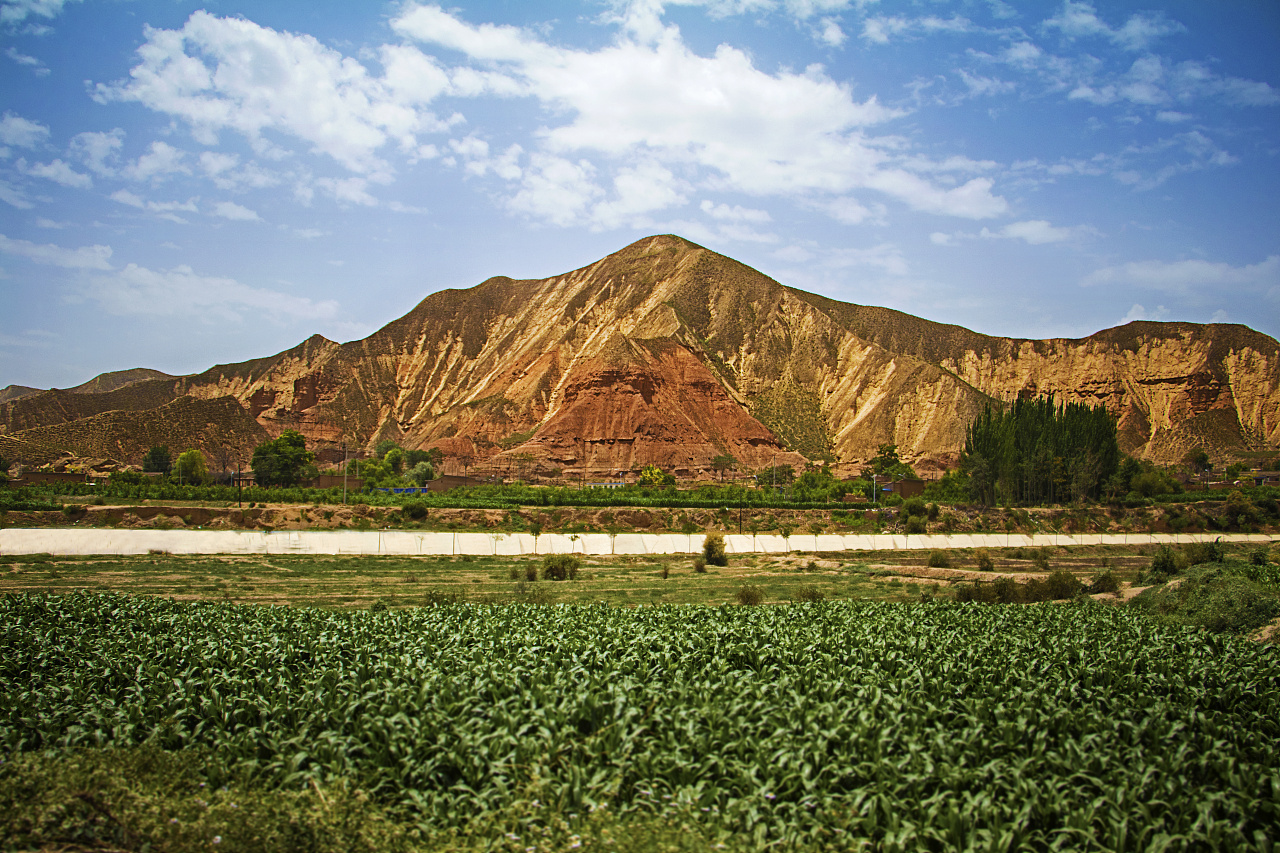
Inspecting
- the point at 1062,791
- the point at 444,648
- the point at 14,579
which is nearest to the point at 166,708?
the point at 444,648

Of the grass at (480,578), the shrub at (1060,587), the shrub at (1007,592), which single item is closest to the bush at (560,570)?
the grass at (480,578)

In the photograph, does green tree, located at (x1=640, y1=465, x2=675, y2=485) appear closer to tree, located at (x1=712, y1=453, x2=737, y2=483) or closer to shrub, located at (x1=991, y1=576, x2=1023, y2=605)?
tree, located at (x1=712, y1=453, x2=737, y2=483)

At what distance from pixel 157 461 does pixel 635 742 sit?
4418 inches

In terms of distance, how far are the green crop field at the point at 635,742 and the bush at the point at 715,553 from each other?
28.5 meters

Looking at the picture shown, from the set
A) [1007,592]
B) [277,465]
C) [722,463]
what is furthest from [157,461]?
[1007,592]

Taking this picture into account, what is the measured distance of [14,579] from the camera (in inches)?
1042

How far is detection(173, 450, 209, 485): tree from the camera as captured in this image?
277 feet

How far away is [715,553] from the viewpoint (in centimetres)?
4016

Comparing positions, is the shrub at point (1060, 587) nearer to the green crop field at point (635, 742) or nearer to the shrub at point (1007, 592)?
the shrub at point (1007, 592)

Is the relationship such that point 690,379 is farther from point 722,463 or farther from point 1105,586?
point 1105,586

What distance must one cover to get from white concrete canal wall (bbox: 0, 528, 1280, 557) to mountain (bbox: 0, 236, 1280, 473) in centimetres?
5803

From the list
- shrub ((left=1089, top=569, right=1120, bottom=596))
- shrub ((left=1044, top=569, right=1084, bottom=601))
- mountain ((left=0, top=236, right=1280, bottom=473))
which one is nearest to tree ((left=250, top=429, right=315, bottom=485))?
mountain ((left=0, top=236, right=1280, bottom=473))

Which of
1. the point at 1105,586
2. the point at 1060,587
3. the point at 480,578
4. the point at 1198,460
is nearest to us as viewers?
the point at 1060,587

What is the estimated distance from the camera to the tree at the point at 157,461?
100m
